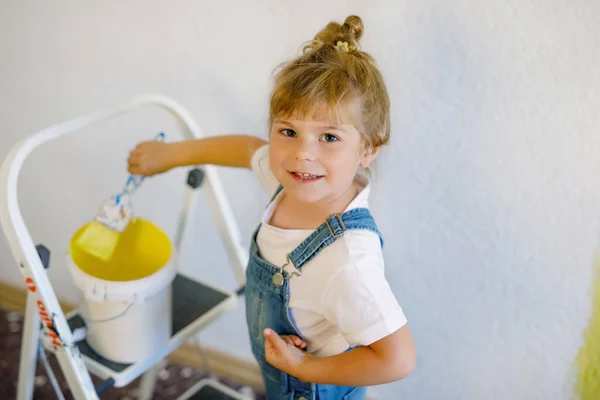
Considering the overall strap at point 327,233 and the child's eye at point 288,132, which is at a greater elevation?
the child's eye at point 288,132

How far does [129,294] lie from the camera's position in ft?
2.69

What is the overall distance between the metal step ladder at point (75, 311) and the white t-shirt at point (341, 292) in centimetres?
21

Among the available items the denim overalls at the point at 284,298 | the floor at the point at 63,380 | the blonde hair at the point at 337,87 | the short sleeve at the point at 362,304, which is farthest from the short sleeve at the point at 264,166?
the floor at the point at 63,380

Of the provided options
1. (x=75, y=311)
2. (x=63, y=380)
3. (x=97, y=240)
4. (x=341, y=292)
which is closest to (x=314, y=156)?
(x=341, y=292)

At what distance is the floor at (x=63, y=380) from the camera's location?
133cm

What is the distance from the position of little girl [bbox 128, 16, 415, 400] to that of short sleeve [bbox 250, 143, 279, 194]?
2.5 inches

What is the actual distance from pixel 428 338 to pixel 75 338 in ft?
2.02

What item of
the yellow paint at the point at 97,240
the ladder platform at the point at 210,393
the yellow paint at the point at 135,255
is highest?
the yellow paint at the point at 97,240

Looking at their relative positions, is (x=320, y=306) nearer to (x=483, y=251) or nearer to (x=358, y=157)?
(x=358, y=157)

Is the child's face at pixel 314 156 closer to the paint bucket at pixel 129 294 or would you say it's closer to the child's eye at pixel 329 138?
the child's eye at pixel 329 138

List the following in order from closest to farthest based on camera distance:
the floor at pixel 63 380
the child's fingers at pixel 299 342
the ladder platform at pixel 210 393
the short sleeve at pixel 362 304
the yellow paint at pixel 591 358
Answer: the short sleeve at pixel 362 304
the child's fingers at pixel 299 342
the yellow paint at pixel 591 358
the ladder platform at pixel 210 393
the floor at pixel 63 380

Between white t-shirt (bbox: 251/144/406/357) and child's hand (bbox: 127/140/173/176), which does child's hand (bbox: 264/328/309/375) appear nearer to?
white t-shirt (bbox: 251/144/406/357)

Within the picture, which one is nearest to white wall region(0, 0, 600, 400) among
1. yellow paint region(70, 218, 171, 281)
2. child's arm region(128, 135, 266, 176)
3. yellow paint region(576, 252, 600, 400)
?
yellow paint region(576, 252, 600, 400)

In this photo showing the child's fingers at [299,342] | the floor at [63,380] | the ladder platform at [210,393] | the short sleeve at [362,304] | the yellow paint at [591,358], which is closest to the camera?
the short sleeve at [362,304]
